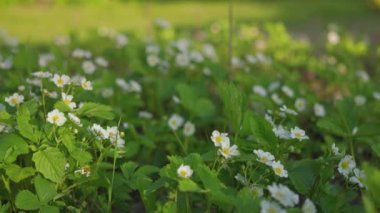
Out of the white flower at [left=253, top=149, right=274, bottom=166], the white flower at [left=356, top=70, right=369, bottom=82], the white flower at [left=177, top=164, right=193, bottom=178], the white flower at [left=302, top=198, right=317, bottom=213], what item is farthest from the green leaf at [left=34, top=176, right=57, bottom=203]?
the white flower at [left=356, top=70, right=369, bottom=82]

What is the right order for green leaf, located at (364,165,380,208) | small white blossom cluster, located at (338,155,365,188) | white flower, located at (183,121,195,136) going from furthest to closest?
white flower, located at (183,121,195,136)
small white blossom cluster, located at (338,155,365,188)
green leaf, located at (364,165,380,208)

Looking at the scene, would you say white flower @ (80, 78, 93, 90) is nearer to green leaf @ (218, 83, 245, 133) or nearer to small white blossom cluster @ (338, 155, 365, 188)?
green leaf @ (218, 83, 245, 133)

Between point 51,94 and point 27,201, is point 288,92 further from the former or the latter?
point 27,201

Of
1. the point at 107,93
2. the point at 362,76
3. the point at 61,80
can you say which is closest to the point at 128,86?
the point at 107,93

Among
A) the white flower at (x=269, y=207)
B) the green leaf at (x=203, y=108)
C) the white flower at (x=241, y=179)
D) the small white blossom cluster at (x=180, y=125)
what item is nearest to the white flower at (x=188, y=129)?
the small white blossom cluster at (x=180, y=125)

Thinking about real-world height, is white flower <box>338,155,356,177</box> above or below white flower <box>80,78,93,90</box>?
below

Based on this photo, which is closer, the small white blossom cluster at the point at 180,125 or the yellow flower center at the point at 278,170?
the yellow flower center at the point at 278,170

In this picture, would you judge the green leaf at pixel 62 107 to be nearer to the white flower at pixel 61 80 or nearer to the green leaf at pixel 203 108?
the white flower at pixel 61 80
